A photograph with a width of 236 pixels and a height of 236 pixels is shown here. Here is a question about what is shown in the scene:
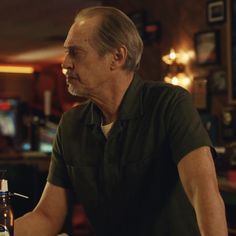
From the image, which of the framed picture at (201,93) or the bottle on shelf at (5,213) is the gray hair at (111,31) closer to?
the bottle on shelf at (5,213)

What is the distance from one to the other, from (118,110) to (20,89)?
13.0 m

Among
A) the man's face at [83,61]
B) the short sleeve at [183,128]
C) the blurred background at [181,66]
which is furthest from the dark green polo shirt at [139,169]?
the blurred background at [181,66]

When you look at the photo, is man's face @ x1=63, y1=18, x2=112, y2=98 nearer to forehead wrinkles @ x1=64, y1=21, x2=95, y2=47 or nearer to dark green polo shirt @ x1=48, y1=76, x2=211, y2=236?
forehead wrinkles @ x1=64, y1=21, x2=95, y2=47

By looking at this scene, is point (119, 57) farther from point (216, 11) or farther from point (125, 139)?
point (216, 11)

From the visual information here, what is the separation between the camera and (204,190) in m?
1.35

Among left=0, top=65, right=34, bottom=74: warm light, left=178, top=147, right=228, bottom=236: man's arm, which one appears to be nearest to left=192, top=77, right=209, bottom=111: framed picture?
left=178, top=147, right=228, bottom=236: man's arm

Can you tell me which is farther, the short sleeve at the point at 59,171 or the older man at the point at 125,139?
the short sleeve at the point at 59,171

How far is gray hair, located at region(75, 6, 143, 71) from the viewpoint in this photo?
4.95 feet

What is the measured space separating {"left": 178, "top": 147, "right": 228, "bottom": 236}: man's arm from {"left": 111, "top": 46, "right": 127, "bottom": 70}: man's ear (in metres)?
0.33

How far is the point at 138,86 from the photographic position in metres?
1.64

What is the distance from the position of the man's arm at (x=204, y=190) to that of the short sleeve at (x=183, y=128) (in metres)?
0.02

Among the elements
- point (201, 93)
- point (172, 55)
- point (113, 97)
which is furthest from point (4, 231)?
point (172, 55)

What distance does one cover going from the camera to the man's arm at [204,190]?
1.33m

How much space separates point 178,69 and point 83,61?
10.8 ft
